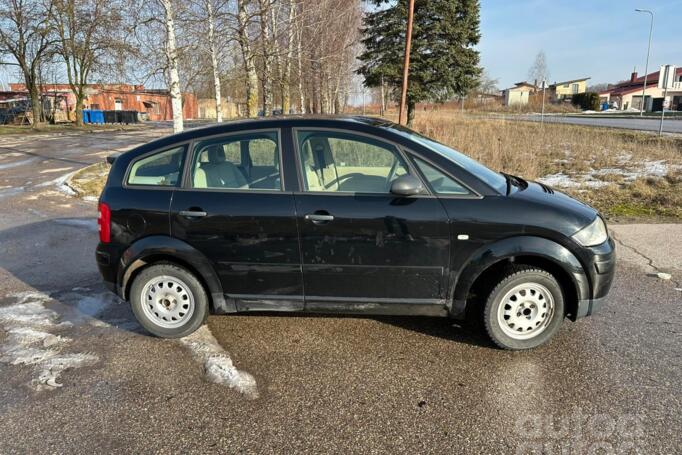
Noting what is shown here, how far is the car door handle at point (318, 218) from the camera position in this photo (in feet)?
11.1

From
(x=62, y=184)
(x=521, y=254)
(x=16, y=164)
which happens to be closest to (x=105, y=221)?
(x=521, y=254)

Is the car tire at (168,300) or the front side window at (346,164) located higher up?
the front side window at (346,164)

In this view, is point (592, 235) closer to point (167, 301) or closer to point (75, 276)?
point (167, 301)

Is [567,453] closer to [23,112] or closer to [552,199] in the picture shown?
[552,199]

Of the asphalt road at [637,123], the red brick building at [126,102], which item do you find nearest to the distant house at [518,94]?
the asphalt road at [637,123]

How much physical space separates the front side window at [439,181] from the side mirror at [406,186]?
0.12 metres

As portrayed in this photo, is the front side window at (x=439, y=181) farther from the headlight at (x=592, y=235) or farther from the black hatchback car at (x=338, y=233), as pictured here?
the headlight at (x=592, y=235)

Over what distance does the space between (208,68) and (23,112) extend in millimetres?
36708

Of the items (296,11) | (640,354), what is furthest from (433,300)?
(296,11)

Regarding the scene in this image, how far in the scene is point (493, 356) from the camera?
343 centimetres

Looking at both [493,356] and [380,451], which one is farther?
[493,356]

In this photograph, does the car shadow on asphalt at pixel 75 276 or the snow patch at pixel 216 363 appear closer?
the snow patch at pixel 216 363

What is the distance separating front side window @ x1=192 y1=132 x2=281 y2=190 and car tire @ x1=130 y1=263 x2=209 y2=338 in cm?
76

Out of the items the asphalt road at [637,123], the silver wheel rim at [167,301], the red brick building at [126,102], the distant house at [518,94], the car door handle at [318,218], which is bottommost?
the silver wheel rim at [167,301]
